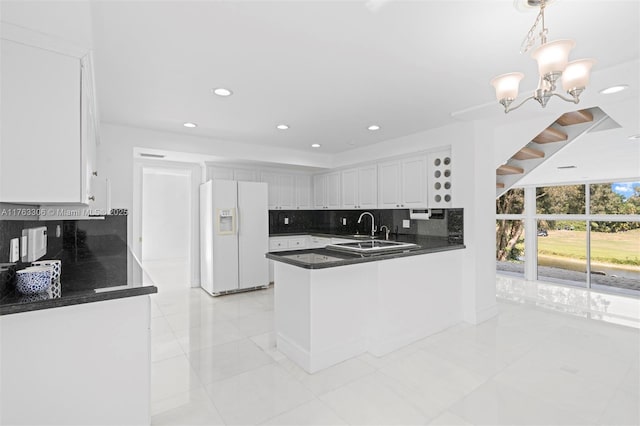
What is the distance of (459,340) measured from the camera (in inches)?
122

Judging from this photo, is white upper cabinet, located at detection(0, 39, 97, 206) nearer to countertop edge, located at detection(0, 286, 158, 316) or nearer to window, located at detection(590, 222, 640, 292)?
countertop edge, located at detection(0, 286, 158, 316)

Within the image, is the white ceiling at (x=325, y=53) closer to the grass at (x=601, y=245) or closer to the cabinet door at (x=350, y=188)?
the cabinet door at (x=350, y=188)

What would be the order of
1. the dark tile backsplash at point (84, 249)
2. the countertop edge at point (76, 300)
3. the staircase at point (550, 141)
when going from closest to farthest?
1. the countertop edge at point (76, 300)
2. the dark tile backsplash at point (84, 249)
3. the staircase at point (550, 141)

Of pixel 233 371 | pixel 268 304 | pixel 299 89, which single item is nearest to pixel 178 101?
pixel 299 89

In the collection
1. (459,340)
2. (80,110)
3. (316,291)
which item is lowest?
(459,340)

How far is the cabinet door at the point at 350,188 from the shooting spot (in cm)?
539

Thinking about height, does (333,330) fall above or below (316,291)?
below

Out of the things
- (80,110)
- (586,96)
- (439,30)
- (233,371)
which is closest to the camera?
(80,110)

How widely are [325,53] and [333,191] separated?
3821 millimetres

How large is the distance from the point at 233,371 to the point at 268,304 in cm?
180

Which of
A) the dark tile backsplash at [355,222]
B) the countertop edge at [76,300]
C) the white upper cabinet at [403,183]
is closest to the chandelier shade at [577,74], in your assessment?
the dark tile backsplash at [355,222]

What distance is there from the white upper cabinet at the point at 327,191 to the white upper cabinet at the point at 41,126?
4496 millimetres

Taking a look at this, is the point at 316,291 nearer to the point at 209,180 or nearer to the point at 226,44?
the point at 226,44

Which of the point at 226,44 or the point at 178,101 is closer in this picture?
the point at 226,44
